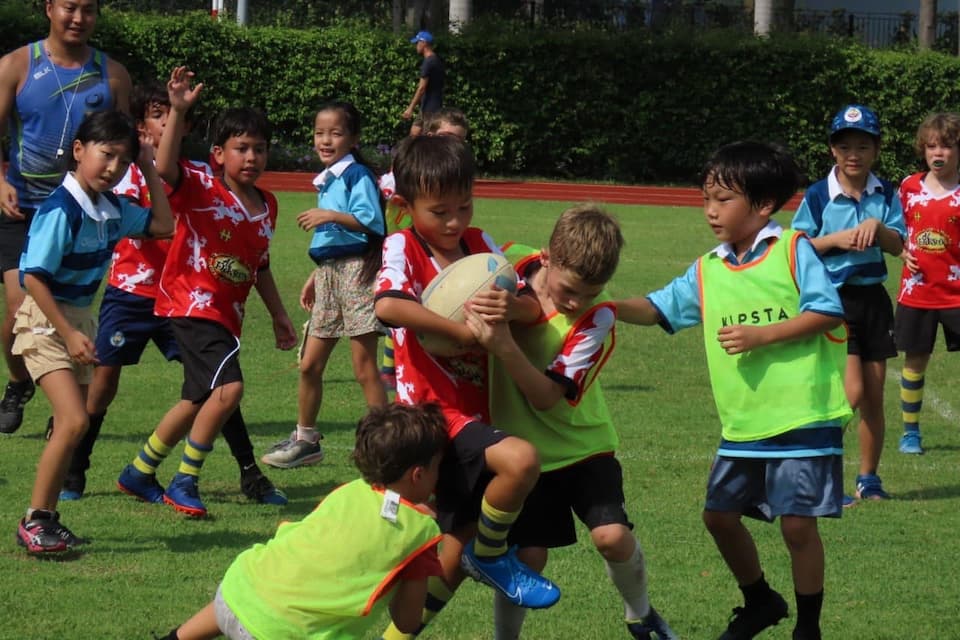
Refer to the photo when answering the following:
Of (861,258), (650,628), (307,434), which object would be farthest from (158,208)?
(861,258)

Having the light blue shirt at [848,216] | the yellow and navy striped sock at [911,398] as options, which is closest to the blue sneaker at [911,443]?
the yellow and navy striped sock at [911,398]

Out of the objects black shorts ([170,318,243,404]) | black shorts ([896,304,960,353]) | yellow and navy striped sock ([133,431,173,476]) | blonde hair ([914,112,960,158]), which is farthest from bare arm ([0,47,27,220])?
black shorts ([896,304,960,353])

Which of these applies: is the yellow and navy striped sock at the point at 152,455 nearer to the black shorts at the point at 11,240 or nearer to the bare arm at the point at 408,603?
the black shorts at the point at 11,240

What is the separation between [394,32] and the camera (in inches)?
1141

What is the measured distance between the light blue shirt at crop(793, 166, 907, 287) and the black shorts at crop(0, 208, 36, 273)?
13.4 feet

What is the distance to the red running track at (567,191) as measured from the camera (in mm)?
24641

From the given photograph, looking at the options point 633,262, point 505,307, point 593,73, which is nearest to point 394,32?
point 593,73

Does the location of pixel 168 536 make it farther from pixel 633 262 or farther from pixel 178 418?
pixel 633 262

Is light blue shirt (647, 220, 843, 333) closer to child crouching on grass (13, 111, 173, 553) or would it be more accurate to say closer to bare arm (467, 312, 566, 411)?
bare arm (467, 312, 566, 411)

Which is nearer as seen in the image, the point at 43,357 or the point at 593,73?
the point at 43,357

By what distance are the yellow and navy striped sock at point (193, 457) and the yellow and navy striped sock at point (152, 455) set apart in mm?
160

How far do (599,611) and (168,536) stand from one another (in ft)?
6.48

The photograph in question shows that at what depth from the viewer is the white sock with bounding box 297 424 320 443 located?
796cm

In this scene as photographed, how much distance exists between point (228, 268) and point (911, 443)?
13.9ft
